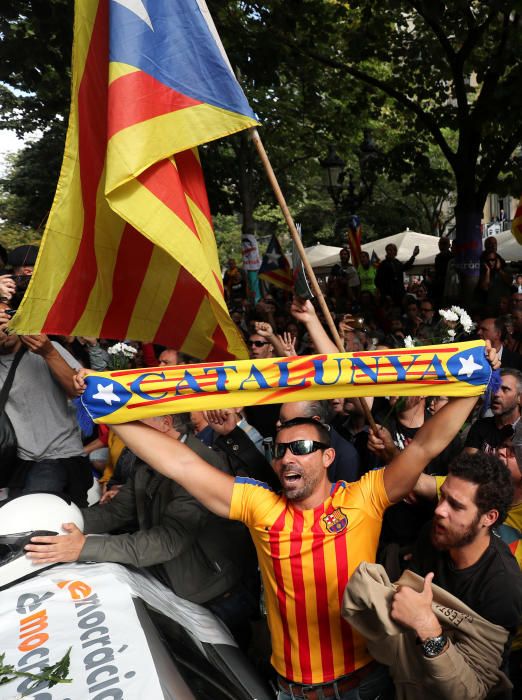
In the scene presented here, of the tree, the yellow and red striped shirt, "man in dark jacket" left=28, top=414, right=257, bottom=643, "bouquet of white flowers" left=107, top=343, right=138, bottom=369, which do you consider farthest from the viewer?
the tree

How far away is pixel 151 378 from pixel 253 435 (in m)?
1.25

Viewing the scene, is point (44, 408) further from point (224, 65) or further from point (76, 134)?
point (224, 65)

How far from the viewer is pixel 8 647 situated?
91.4 inches

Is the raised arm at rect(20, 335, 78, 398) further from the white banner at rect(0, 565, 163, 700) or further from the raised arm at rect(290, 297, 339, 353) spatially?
the raised arm at rect(290, 297, 339, 353)

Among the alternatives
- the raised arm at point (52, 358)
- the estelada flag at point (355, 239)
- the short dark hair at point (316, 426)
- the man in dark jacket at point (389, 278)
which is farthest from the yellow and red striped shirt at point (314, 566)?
the estelada flag at point (355, 239)

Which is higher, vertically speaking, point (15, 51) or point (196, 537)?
point (15, 51)

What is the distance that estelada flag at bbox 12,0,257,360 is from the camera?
3.33m

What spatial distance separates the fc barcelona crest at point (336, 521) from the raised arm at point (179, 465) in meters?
0.40

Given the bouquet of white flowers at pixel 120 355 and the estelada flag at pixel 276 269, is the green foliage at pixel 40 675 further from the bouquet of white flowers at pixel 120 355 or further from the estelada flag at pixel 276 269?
the estelada flag at pixel 276 269

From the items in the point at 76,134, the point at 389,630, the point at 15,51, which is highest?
the point at 15,51

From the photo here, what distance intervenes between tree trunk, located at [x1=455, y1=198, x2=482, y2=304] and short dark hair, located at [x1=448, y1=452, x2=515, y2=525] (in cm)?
810

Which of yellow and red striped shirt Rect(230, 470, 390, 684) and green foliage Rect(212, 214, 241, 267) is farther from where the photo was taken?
green foliage Rect(212, 214, 241, 267)

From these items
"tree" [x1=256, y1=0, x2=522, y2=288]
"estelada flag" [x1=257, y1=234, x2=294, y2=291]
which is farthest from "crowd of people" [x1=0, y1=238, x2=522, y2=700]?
"tree" [x1=256, y1=0, x2=522, y2=288]

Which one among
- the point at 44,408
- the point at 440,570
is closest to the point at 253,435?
the point at 44,408
